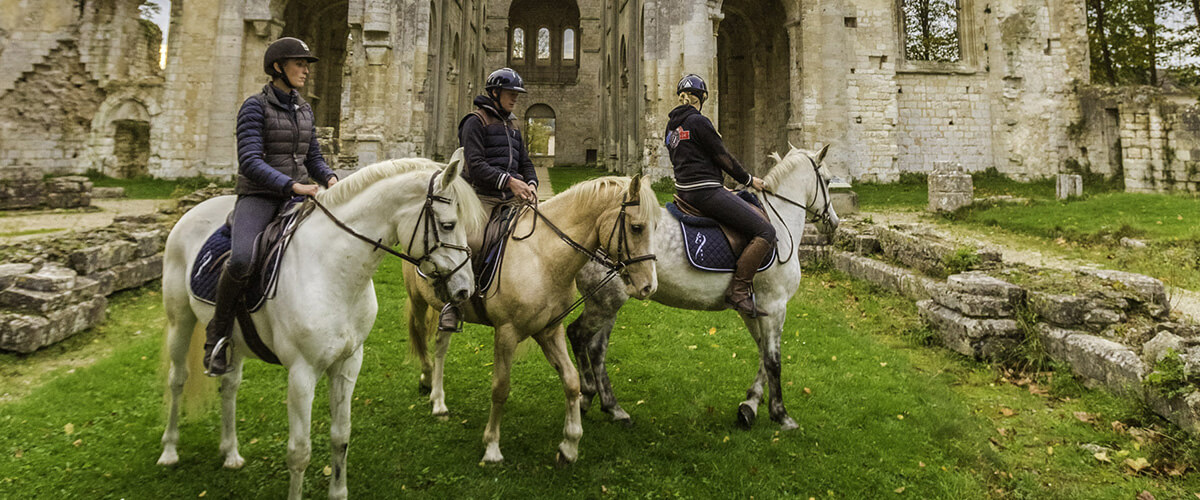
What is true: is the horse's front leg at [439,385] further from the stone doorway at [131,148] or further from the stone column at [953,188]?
the stone doorway at [131,148]

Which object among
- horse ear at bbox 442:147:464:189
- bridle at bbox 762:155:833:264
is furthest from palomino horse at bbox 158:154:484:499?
bridle at bbox 762:155:833:264

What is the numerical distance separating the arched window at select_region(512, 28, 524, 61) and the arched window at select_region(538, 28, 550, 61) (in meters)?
1.09

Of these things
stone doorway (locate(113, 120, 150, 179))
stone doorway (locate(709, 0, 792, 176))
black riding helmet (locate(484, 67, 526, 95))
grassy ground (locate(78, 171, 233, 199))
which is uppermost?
stone doorway (locate(709, 0, 792, 176))

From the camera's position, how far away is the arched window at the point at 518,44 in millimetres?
36188

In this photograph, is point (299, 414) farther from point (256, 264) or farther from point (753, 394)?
point (753, 394)

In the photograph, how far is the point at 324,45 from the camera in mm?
25938

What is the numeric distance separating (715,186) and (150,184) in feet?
67.9

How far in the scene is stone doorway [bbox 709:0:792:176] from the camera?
2283 centimetres

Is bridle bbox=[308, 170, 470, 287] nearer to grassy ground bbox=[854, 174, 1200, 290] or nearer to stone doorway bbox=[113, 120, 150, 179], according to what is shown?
grassy ground bbox=[854, 174, 1200, 290]

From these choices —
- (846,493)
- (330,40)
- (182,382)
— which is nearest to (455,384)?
(182,382)

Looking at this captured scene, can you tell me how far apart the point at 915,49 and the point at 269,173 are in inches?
1139

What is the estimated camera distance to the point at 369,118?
59.9ft

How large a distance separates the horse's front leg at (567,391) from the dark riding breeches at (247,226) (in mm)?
1629

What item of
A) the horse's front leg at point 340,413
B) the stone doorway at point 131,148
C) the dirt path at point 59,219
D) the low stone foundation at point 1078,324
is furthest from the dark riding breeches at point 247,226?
the stone doorway at point 131,148
